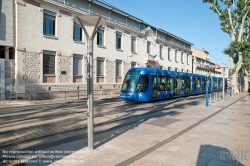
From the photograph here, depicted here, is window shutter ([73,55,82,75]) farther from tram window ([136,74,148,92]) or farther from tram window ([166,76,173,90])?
tram window ([166,76,173,90])

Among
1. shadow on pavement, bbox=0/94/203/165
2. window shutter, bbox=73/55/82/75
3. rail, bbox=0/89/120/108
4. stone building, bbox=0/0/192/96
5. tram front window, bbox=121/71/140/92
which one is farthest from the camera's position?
window shutter, bbox=73/55/82/75

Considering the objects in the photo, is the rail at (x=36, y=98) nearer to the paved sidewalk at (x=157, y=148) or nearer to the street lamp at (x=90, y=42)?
the paved sidewalk at (x=157, y=148)

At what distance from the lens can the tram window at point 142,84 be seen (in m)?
13.9

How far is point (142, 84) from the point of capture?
1399 cm

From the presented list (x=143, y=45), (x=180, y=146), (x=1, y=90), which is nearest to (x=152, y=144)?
(x=180, y=146)

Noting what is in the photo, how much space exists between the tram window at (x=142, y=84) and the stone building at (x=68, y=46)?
8.40 metres

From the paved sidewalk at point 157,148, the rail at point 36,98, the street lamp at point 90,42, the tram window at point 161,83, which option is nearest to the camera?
the paved sidewalk at point 157,148

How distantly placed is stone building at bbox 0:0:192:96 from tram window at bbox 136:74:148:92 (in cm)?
840

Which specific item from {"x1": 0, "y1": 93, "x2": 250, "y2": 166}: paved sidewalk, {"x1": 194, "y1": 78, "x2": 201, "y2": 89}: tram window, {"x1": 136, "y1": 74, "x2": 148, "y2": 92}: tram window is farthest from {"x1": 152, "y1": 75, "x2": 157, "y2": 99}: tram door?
{"x1": 194, "y1": 78, "x2": 201, "y2": 89}: tram window

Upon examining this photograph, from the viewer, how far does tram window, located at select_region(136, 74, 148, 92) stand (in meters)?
13.9

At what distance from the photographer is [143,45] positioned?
97.7 ft

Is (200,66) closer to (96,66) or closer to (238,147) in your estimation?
(96,66)

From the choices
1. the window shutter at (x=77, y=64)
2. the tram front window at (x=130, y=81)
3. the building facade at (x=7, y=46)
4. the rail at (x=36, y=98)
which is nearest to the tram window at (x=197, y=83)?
the tram front window at (x=130, y=81)

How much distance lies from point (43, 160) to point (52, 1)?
17.0 meters
